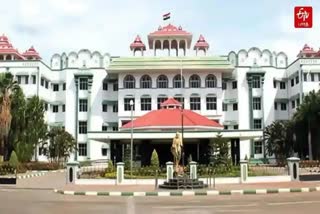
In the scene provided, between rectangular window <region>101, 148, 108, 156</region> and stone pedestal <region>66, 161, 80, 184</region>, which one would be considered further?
rectangular window <region>101, 148, 108, 156</region>

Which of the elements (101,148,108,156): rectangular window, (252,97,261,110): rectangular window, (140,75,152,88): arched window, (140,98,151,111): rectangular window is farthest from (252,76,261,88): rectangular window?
(101,148,108,156): rectangular window

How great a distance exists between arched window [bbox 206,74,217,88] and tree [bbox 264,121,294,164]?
31.0 feet

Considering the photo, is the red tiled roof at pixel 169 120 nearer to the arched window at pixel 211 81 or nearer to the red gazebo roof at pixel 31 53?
the arched window at pixel 211 81

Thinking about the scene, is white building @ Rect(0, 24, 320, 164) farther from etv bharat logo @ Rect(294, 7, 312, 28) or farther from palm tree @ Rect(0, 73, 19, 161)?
etv bharat logo @ Rect(294, 7, 312, 28)

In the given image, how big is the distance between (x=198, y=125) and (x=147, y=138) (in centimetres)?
473

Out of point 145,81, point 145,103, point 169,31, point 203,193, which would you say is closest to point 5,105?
point 145,103

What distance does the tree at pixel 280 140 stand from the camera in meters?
49.4

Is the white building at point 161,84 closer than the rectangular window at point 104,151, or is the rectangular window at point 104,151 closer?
the white building at point 161,84

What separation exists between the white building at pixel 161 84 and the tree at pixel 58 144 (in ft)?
14.5

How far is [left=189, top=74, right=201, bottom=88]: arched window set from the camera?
185 feet

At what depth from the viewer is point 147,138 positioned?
126 feet

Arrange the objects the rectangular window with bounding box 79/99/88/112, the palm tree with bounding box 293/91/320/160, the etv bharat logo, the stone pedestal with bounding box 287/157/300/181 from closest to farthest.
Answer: the etv bharat logo
the stone pedestal with bounding box 287/157/300/181
the palm tree with bounding box 293/91/320/160
the rectangular window with bounding box 79/99/88/112

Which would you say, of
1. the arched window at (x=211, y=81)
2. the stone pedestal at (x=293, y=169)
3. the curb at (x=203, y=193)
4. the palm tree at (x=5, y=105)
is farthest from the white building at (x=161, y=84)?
the curb at (x=203, y=193)

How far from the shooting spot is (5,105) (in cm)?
3906
